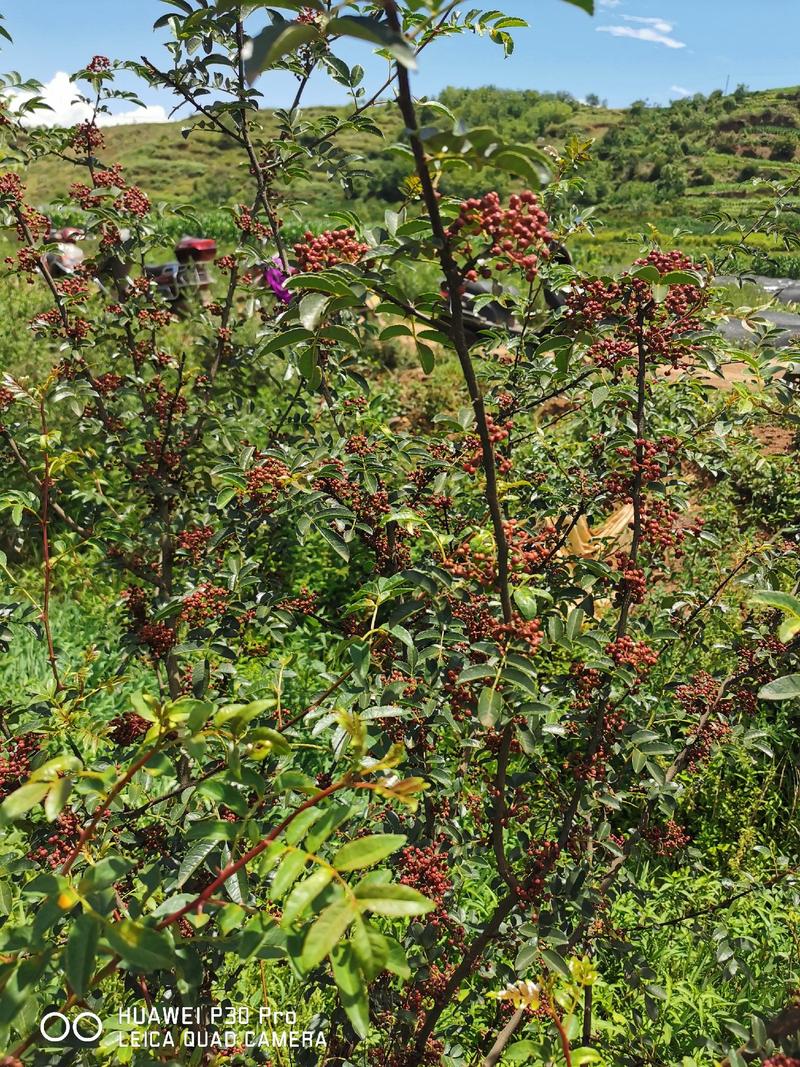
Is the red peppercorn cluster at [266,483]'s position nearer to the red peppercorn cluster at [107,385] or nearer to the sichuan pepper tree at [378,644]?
the sichuan pepper tree at [378,644]

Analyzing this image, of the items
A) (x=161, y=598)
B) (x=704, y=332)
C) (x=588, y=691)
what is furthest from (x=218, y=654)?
(x=704, y=332)

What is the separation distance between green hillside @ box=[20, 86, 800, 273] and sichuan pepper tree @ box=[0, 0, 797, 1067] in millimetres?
27889

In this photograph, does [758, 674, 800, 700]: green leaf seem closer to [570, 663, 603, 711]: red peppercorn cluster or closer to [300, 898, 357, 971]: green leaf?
[570, 663, 603, 711]: red peppercorn cluster

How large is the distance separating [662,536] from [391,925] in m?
1.86

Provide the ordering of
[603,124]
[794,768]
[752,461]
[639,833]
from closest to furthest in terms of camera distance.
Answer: [639,833]
[794,768]
[752,461]
[603,124]

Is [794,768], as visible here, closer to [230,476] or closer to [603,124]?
[230,476]

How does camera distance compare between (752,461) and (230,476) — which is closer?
(230,476)

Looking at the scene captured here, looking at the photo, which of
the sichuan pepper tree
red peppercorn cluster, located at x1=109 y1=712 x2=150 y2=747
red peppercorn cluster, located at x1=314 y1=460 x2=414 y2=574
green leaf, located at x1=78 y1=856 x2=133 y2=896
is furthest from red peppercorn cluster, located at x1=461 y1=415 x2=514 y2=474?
red peppercorn cluster, located at x1=109 y1=712 x2=150 y2=747

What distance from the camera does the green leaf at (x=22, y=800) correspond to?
0.68 m

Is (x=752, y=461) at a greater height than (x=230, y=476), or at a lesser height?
lesser

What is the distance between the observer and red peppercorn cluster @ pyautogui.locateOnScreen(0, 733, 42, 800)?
1.42 metres

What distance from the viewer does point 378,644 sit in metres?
1.58

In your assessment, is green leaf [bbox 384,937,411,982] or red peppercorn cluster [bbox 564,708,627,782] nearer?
green leaf [bbox 384,937,411,982]

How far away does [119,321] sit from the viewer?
2.73 meters
